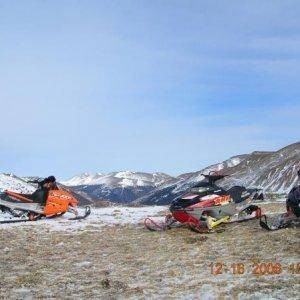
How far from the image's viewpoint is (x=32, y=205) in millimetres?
23953

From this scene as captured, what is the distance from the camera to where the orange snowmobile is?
2392 cm

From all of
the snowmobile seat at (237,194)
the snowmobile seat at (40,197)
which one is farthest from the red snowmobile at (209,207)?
the snowmobile seat at (40,197)

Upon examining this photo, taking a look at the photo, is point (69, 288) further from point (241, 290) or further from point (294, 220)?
point (294, 220)

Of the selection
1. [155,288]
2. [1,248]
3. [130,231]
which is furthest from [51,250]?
[155,288]

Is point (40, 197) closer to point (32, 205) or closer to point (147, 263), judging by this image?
point (32, 205)

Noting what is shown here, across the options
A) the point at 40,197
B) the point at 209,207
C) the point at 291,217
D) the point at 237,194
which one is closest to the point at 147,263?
the point at 209,207

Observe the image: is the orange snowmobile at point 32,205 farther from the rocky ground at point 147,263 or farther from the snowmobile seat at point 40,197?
the rocky ground at point 147,263

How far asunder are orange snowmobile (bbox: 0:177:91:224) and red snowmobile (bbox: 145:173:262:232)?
19.8 ft

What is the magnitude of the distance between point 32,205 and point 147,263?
483 inches

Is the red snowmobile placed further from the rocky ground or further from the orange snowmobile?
the orange snowmobile

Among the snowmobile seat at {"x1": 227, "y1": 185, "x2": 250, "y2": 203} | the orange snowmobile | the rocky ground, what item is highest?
the snowmobile seat at {"x1": 227, "y1": 185, "x2": 250, "y2": 203}

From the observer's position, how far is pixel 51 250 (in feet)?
50.3

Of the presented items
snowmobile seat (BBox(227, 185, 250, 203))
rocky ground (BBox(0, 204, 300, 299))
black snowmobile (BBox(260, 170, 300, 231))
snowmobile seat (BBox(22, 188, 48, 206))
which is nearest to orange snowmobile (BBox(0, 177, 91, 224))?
snowmobile seat (BBox(22, 188, 48, 206))

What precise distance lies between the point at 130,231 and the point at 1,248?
17.0ft
